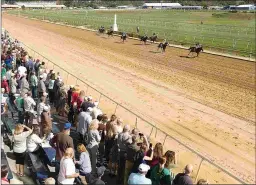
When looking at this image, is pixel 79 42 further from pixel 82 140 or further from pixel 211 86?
pixel 82 140

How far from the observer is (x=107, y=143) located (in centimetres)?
780

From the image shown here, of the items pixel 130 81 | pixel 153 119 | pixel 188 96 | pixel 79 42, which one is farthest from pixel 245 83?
pixel 79 42

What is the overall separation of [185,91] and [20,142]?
10.3 metres

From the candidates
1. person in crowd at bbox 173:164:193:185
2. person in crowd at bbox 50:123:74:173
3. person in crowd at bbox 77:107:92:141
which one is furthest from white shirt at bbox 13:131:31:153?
person in crowd at bbox 173:164:193:185

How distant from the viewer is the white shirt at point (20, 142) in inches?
286

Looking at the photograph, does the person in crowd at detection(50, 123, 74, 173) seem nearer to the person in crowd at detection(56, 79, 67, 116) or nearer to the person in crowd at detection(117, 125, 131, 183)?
the person in crowd at detection(117, 125, 131, 183)

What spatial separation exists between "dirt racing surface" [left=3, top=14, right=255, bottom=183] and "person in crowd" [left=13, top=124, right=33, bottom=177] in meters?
3.59

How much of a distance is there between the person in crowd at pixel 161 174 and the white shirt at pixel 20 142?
2703mm

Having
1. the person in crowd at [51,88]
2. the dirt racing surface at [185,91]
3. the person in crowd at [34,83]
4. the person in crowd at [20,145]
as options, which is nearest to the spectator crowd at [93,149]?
the person in crowd at [20,145]

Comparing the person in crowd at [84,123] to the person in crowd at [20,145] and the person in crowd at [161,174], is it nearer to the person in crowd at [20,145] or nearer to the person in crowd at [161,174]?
the person in crowd at [20,145]

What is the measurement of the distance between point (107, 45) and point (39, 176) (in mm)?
25257

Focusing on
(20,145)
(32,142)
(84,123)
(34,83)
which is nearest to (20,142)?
(20,145)

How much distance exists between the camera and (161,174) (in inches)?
236

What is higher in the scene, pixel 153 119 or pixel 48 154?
pixel 48 154
